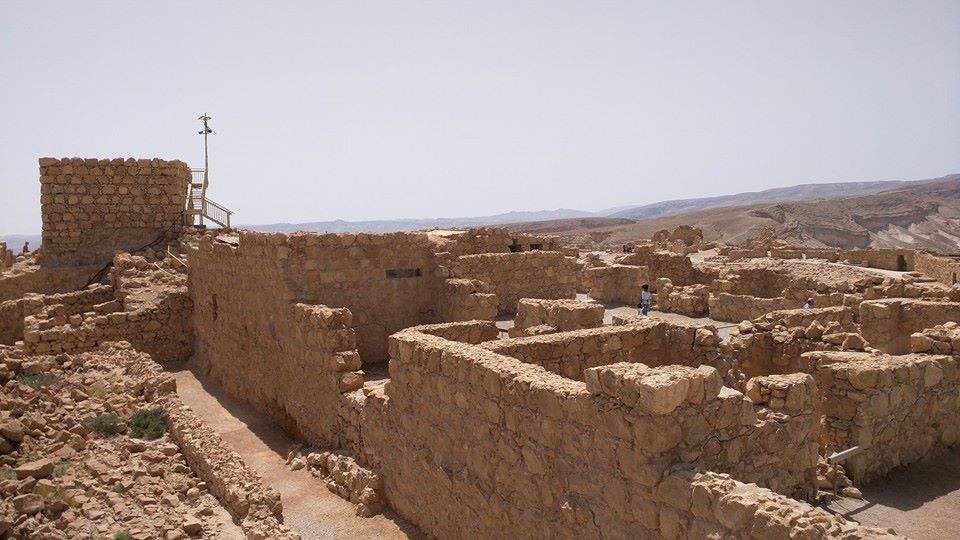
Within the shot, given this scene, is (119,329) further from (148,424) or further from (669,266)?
(669,266)

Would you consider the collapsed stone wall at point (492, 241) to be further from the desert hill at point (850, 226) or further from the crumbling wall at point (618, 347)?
the desert hill at point (850, 226)

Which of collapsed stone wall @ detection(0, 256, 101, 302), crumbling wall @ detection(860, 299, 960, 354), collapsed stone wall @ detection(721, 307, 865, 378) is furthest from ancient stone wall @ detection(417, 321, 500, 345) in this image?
collapsed stone wall @ detection(0, 256, 101, 302)

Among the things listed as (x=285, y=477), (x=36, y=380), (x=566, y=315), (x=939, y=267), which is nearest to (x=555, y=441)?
(x=566, y=315)

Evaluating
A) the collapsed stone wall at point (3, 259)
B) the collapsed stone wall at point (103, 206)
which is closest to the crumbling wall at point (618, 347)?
the collapsed stone wall at point (103, 206)

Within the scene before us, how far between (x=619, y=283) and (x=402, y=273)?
1134 centimetres

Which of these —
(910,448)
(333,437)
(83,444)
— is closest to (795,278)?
(910,448)

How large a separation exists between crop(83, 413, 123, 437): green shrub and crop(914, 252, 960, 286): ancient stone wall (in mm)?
22458

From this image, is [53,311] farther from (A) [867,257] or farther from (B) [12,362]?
(A) [867,257]

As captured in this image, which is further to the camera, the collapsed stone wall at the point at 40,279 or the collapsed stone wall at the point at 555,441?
the collapsed stone wall at the point at 40,279

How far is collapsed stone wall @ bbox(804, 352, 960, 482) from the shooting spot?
727 cm

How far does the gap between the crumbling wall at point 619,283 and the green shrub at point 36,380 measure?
1559 centimetres

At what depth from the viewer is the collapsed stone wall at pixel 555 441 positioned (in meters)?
4.55

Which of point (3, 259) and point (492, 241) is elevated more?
point (492, 241)

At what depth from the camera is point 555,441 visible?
5297 millimetres
